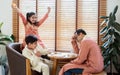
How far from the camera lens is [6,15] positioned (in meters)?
4.76

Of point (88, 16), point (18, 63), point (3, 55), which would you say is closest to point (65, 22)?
point (88, 16)

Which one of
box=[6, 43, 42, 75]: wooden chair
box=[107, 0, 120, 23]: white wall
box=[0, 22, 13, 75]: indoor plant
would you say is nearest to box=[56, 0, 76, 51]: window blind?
box=[107, 0, 120, 23]: white wall

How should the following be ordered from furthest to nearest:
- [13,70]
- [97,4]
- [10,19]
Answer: [10,19] < [97,4] < [13,70]

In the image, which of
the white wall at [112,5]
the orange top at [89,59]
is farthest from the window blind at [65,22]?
the orange top at [89,59]

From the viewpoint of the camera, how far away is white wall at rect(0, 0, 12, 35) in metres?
4.73

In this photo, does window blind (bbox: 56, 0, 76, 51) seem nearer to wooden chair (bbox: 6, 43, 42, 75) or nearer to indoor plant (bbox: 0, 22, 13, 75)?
indoor plant (bbox: 0, 22, 13, 75)

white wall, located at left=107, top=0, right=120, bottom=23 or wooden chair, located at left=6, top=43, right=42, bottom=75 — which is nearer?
wooden chair, located at left=6, top=43, right=42, bottom=75

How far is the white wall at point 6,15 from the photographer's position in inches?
186

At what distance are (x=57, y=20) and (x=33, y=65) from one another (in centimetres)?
132

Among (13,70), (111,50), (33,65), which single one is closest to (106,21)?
(111,50)

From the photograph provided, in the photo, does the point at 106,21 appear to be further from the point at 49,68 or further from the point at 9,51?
the point at 9,51

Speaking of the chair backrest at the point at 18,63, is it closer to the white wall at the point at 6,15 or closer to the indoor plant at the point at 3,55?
the indoor plant at the point at 3,55

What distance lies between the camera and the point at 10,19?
4.73 meters

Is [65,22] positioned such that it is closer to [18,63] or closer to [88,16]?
[88,16]
